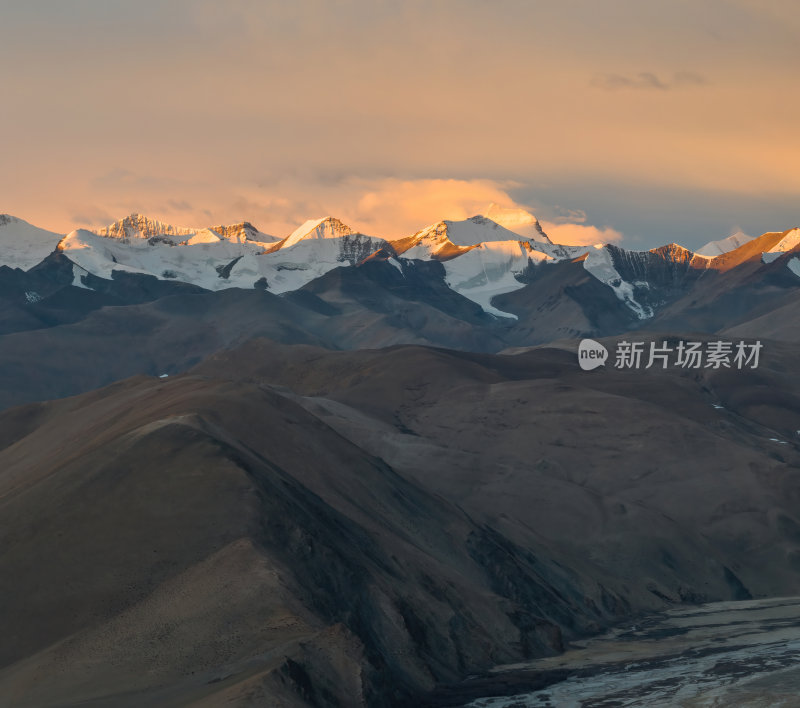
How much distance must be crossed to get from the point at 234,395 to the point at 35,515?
4465 centimetres

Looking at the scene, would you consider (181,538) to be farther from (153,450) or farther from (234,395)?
(234,395)

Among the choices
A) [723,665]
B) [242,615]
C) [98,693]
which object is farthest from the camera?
[723,665]

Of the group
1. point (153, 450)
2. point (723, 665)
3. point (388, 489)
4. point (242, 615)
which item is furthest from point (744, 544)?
point (242, 615)

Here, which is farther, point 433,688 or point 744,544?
point 744,544

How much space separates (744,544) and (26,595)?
4097 inches

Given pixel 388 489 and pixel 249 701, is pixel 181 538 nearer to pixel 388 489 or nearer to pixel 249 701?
pixel 249 701

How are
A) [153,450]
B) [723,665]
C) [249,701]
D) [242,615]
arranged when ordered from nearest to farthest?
[249,701] → [242,615] → [723,665] → [153,450]

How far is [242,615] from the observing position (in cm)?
6862

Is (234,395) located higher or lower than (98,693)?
higher

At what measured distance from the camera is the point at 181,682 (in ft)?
205

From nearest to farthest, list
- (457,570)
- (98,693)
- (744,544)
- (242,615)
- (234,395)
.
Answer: (98,693) < (242,615) < (457,570) < (234,395) < (744,544)

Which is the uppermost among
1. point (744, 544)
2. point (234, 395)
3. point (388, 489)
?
point (234, 395)

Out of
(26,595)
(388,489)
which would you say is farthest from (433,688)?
(388,489)

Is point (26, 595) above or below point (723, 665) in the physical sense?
above
